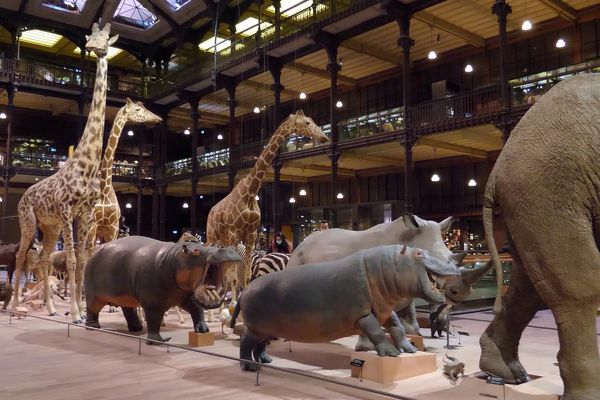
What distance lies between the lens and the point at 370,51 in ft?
62.8

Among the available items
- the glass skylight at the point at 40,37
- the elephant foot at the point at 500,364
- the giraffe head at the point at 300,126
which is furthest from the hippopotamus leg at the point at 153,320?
the glass skylight at the point at 40,37

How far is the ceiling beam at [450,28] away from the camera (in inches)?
634

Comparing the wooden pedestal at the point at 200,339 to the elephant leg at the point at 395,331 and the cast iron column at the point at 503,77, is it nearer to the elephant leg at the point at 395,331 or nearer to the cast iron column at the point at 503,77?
the elephant leg at the point at 395,331

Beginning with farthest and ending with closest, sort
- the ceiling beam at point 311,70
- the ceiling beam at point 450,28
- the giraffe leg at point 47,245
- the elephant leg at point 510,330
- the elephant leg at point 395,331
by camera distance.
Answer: the ceiling beam at point 311,70, the ceiling beam at point 450,28, the giraffe leg at point 47,245, the elephant leg at point 395,331, the elephant leg at point 510,330

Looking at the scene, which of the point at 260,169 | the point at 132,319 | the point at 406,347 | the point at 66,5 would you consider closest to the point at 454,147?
the point at 260,169

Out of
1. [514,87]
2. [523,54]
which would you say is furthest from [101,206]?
[523,54]

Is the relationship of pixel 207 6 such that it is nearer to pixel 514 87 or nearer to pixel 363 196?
pixel 363 196

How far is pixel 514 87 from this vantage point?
1386 centimetres

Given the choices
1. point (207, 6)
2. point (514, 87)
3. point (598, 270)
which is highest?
point (207, 6)

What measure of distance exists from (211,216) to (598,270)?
675cm

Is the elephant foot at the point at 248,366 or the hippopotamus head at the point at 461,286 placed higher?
the hippopotamus head at the point at 461,286

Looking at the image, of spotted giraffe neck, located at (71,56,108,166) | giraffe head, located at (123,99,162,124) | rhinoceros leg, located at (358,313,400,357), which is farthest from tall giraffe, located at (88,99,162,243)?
rhinoceros leg, located at (358,313,400,357)

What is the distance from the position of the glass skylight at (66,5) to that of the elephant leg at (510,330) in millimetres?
25894

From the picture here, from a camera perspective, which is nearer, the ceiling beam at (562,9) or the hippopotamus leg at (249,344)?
the hippopotamus leg at (249,344)
